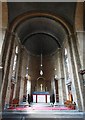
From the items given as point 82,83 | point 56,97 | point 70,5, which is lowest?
point 56,97

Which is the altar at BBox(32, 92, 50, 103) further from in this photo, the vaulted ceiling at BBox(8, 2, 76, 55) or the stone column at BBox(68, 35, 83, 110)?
the vaulted ceiling at BBox(8, 2, 76, 55)

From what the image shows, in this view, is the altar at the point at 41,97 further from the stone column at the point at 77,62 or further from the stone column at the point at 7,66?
the stone column at the point at 77,62

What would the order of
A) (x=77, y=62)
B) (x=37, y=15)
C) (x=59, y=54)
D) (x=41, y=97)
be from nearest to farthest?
(x=77, y=62)
(x=37, y=15)
(x=41, y=97)
(x=59, y=54)

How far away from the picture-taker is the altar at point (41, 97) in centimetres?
1689

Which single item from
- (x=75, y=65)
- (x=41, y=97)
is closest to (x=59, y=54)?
(x=41, y=97)

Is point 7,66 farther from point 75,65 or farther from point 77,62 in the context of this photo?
point 77,62

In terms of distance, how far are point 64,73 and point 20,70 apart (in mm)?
5458

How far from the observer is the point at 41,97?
56.2 feet

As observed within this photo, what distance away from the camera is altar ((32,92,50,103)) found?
55.4 feet

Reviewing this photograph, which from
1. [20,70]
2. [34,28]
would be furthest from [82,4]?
A: [20,70]

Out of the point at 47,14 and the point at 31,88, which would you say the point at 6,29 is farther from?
the point at 31,88

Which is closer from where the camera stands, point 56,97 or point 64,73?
point 64,73

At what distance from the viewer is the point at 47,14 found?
13547mm

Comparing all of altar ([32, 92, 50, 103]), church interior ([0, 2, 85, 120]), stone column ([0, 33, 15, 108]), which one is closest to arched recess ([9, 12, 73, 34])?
church interior ([0, 2, 85, 120])
